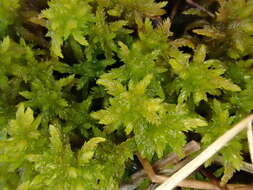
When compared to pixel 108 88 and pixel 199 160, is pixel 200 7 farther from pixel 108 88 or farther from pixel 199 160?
pixel 199 160

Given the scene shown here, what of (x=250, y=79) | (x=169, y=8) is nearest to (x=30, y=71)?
(x=169, y=8)

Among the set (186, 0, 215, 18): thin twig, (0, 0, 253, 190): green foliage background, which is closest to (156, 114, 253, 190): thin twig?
(0, 0, 253, 190): green foliage background

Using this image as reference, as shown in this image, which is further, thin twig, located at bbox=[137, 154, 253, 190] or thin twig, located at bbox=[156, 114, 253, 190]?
thin twig, located at bbox=[137, 154, 253, 190]

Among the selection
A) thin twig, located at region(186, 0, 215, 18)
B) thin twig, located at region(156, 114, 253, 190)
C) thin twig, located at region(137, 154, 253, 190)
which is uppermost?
thin twig, located at region(186, 0, 215, 18)

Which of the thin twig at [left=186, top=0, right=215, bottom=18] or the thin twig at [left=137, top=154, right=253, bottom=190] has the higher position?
the thin twig at [left=186, top=0, right=215, bottom=18]

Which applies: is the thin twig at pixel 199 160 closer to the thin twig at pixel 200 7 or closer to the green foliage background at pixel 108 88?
the green foliage background at pixel 108 88

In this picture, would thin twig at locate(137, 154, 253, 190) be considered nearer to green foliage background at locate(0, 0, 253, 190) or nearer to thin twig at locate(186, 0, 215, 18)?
green foliage background at locate(0, 0, 253, 190)

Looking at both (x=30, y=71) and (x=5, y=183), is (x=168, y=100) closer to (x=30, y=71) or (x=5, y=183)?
(x=30, y=71)

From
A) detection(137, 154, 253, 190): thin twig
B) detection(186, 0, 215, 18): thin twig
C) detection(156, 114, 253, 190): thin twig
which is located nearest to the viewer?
detection(156, 114, 253, 190): thin twig
